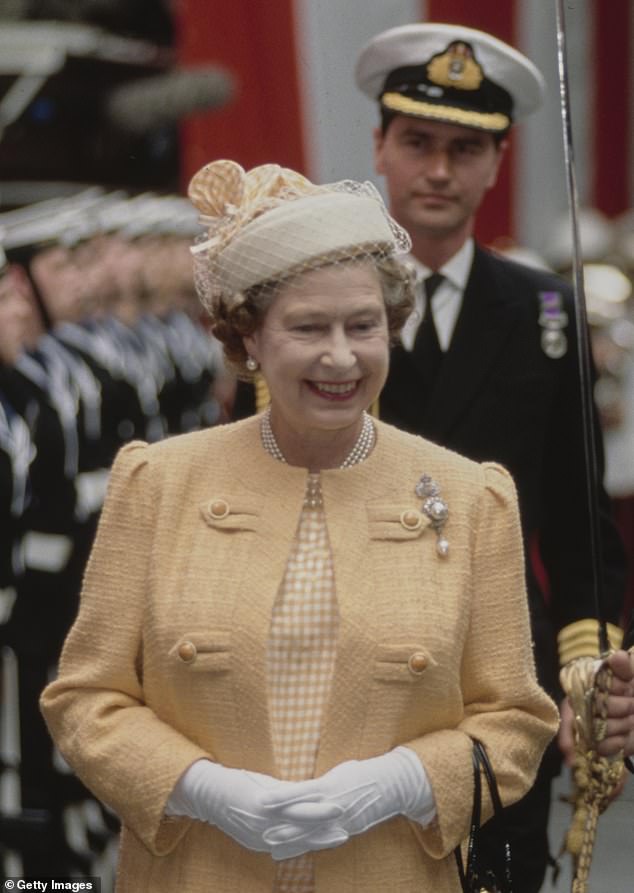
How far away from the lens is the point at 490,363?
392cm

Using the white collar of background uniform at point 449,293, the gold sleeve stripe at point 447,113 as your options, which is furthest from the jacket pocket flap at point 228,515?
the gold sleeve stripe at point 447,113

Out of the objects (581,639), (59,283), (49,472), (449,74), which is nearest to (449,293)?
(449,74)

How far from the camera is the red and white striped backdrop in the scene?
14.7 ft

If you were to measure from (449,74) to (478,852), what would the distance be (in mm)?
1630

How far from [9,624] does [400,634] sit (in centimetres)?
248

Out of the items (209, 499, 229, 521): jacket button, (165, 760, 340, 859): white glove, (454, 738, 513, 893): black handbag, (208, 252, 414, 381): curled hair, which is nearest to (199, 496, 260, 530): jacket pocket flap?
(209, 499, 229, 521): jacket button

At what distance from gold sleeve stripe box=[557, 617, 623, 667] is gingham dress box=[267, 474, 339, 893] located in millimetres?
955

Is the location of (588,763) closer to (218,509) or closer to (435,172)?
(218,509)

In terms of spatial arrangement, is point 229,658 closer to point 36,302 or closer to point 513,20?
point 36,302

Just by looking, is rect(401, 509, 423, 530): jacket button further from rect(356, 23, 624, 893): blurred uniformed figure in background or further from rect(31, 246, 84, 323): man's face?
rect(31, 246, 84, 323): man's face

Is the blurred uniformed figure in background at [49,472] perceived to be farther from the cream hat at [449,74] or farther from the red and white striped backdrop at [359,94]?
the cream hat at [449,74]

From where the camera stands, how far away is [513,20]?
26.7ft

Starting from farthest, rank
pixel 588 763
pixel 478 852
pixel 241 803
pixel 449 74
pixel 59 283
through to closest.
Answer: pixel 59 283 → pixel 449 74 → pixel 588 763 → pixel 478 852 → pixel 241 803

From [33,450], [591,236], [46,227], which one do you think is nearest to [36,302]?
[46,227]
